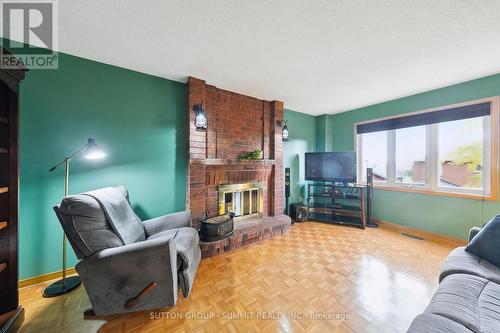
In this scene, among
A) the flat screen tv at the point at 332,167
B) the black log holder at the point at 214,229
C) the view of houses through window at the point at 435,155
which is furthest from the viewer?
the flat screen tv at the point at 332,167

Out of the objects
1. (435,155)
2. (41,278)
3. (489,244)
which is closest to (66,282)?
(41,278)

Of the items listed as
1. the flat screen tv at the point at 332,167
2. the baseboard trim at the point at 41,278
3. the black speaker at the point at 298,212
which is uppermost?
the flat screen tv at the point at 332,167

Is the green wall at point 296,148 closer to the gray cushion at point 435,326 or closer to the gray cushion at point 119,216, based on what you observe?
the gray cushion at point 119,216

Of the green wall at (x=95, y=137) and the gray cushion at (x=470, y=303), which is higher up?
the green wall at (x=95, y=137)

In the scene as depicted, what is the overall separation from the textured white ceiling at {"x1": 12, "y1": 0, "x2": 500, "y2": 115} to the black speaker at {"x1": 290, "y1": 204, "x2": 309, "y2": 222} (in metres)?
2.32

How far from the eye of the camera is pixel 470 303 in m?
0.94

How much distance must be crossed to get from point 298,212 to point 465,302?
2704mm

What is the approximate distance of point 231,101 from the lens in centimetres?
296

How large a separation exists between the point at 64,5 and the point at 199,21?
3.16 feet

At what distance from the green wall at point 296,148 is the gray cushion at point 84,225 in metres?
3.13

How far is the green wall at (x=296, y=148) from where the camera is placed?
387 centimetres

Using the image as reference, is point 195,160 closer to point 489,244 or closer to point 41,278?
point 41,278

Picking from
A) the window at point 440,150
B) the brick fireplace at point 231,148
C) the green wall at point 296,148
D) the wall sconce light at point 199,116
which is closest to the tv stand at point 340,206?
the green wall at point 296,148

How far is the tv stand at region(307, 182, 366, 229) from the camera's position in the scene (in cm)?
343
